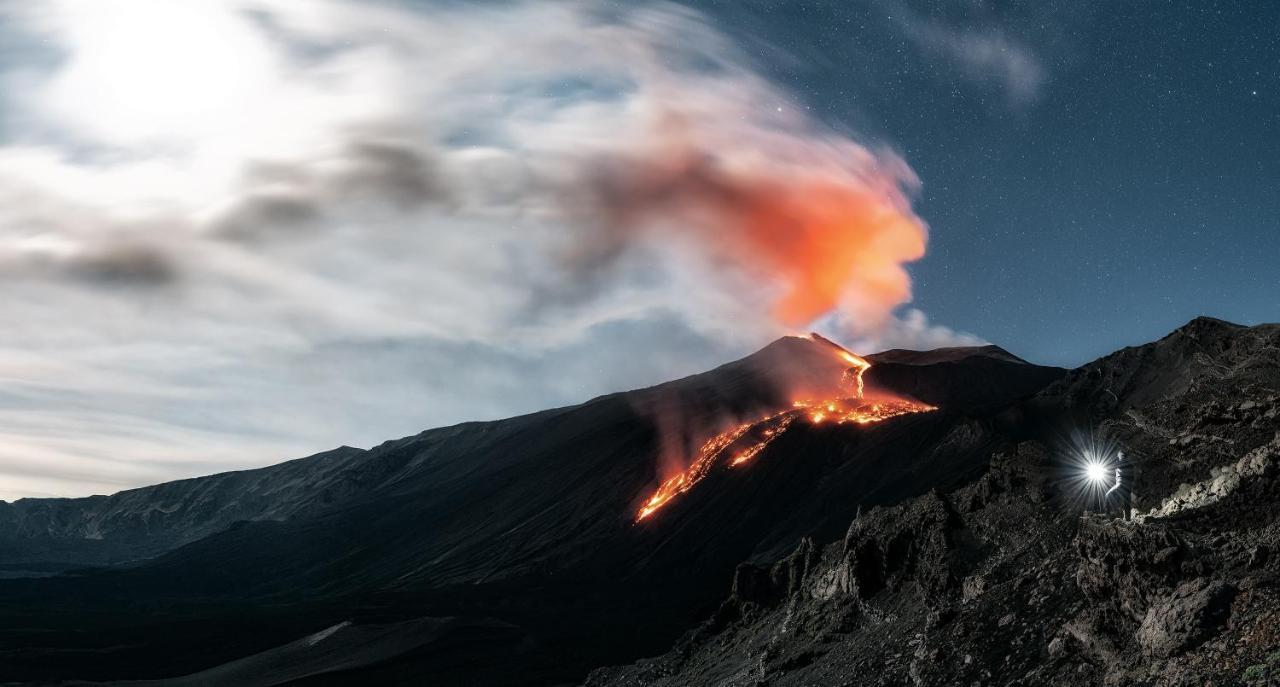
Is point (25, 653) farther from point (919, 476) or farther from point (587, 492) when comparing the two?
point (919, 476)

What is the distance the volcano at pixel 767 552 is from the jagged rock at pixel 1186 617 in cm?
6

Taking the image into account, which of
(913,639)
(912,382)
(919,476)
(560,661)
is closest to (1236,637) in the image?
(913,639)

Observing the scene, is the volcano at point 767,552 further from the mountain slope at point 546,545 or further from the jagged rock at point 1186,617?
the mountain slope at point 546,545

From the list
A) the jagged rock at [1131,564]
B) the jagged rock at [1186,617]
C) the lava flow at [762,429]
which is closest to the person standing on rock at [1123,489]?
the jagged rock at [1131,564]

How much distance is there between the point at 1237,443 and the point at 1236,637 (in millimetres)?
9020

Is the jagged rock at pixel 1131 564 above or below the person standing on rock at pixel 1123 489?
below

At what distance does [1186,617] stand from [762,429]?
115132 mm

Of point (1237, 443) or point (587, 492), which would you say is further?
point (587, 492)

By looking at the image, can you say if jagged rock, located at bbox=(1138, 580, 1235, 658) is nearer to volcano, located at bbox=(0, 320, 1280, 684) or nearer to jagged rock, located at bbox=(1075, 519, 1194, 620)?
volcano, located at bbox=(0, 320, 1280, 684)

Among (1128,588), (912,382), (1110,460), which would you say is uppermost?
(912,382)

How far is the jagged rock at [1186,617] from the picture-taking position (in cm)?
1781

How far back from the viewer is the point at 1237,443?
2389 cm

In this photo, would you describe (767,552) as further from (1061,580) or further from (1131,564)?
(1131,564)

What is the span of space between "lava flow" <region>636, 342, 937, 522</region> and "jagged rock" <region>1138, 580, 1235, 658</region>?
10065 centimetres
